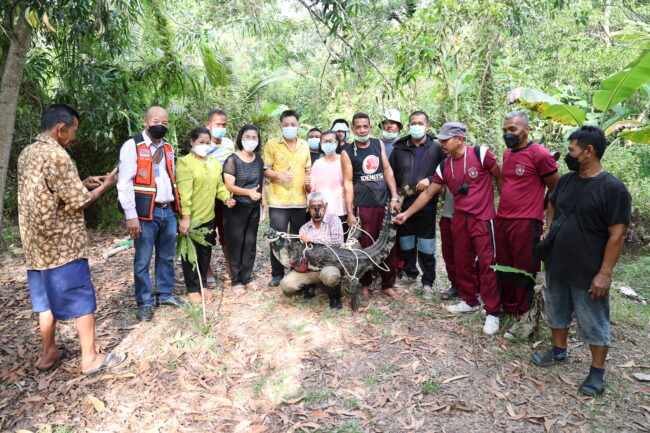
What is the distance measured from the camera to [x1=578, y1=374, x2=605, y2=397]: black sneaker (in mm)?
3121

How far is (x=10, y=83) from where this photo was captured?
17.0 feet

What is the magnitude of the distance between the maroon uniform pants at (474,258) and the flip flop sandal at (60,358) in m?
4.03

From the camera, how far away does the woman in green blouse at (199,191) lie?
14.7ft

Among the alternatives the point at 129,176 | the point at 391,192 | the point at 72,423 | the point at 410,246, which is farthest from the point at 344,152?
the point at 72,423

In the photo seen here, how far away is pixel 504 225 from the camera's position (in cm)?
399

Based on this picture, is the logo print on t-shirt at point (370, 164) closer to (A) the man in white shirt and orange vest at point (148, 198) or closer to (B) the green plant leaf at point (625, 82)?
(A) the man in white shirt and orange vest at point (148, 198)

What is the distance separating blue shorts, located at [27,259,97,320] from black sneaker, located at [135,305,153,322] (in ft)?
2.92

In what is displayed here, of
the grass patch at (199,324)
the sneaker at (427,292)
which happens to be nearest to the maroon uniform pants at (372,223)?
the sneaker at (427,292)

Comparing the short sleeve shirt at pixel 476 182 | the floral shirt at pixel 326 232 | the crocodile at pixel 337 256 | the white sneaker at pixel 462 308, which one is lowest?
the white sneaker at pixel 462 308

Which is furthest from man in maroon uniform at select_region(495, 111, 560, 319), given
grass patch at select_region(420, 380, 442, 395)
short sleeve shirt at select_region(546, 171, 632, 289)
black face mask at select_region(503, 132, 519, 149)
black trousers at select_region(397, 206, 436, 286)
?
grass patch at select_region(420, 380, 442, 395)

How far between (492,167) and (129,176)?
12.0ft

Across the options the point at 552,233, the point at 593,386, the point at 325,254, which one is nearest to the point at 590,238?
the point at 552,233

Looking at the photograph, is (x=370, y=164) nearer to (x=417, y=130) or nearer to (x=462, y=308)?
(x=417, y=130)

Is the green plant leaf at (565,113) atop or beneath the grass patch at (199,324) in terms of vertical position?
atop
